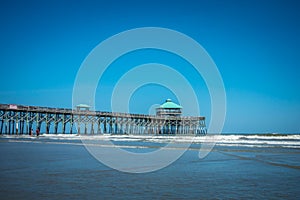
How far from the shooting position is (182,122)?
75.6 meters

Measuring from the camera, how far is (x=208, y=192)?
17.2ft

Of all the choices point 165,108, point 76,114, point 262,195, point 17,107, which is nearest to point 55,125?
point 76,114

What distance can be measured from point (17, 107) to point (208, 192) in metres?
43.1

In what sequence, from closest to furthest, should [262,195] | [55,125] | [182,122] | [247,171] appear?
[262,195] → [247,171] → [55,125] → [182,122]

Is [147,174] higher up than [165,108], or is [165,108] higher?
[165,108]

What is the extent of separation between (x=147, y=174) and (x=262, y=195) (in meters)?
3.00

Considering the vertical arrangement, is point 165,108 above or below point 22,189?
above

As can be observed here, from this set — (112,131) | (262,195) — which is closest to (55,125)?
(112,131)

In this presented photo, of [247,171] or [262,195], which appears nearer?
[262,195]

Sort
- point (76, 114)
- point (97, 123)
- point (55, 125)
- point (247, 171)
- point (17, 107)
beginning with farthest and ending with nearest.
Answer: point (97, 123) < point (76, 114) < point (55, 125) < point (17, 107) < point (247, 171)

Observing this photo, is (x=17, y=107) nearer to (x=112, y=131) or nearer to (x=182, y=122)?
(x=112, y=131)

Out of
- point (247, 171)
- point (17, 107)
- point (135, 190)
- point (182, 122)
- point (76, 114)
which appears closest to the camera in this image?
point (135, 190)

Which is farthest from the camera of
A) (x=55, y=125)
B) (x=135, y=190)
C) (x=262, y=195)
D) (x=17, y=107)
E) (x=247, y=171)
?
(x=55, y=125)

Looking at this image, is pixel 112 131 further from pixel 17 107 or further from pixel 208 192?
pixel 208 192
